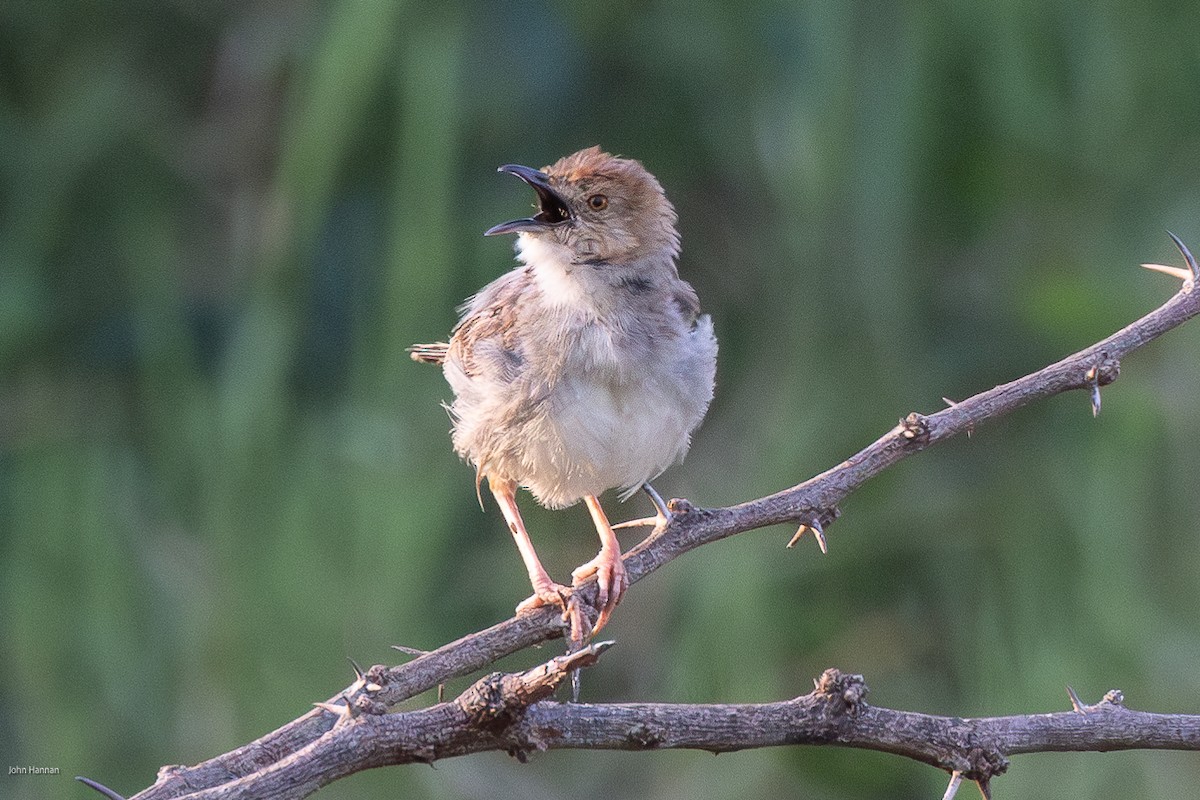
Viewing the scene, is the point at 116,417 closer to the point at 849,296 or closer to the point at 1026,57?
the point at 849,296

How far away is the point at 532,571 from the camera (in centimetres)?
411

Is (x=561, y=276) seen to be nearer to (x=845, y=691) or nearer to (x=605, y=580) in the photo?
(x=605, y=580)

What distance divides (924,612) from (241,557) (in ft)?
9.73

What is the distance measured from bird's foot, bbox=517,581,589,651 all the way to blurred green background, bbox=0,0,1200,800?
1.83 metres

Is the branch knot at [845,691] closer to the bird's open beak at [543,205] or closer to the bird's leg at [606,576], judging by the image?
the bird's leg at [606,576]

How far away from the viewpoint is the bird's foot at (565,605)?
3566 mm

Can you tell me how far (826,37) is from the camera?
614 cm

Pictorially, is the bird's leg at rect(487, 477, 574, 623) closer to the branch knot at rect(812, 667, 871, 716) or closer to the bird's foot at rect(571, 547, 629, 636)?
the bird's foot at rect(571, 547, 629, 636)

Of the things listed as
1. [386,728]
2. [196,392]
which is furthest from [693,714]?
[196,392]

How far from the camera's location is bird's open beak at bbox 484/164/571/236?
421 cm

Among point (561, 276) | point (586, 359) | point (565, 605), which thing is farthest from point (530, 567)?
point (561, 276)

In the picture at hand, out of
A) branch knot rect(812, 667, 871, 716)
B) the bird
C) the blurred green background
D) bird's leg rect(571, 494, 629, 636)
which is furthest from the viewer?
the blurred green background

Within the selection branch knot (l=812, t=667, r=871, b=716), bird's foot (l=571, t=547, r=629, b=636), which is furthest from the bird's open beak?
branch knot (l=812, t=667, r=871, b=716)

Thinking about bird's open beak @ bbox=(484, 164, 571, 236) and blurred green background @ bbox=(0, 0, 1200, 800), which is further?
blurred green background @ bbox=(0, 0, 1200, 800)
